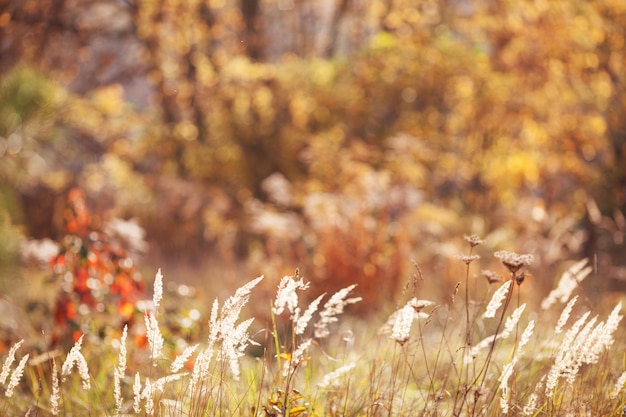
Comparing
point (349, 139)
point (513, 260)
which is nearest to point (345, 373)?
point (513, 260)

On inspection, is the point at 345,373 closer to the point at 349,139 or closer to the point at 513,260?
the point at 513,260

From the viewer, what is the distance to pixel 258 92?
8.62 metres

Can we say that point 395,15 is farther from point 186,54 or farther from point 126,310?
point 126,310

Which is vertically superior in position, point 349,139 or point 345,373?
point 349,139

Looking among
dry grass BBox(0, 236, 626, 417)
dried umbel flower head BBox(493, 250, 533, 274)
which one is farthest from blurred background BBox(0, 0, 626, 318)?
dried umbel flower head BBox(493, 250, 533, 274)

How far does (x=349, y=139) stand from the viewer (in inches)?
332

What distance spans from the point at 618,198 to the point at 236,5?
6.15m

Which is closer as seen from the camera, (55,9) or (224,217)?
(55,9)

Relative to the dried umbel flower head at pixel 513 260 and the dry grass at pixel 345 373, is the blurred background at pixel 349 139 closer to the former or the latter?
the dry grass at pixel 345 373

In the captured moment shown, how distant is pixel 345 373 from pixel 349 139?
6033mm

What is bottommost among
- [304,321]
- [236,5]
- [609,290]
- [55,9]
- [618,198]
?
[304,321]

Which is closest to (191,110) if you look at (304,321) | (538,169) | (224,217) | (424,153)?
(224,217)

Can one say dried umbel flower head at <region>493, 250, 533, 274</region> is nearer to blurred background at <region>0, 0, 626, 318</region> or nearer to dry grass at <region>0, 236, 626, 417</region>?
dry grass at <region>0, 236, 626, 417</region>

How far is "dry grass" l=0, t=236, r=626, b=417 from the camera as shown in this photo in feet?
6.06
